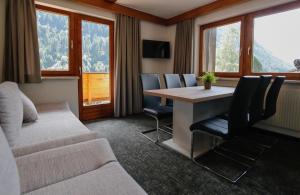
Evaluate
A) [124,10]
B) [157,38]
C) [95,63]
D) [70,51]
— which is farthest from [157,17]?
[70,51]

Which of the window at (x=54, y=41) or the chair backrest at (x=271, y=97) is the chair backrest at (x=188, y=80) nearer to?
the chair backrest at (x=271, y=97)

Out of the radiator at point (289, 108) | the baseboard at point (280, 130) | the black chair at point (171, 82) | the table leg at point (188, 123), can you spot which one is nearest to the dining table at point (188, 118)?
the table leg at point (188, 123)

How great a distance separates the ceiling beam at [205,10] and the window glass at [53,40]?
8.01ft

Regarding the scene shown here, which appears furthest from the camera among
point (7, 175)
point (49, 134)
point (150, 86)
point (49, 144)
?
point (150, 86)

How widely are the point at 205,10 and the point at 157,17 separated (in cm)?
123

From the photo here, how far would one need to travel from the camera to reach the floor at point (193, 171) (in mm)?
1551

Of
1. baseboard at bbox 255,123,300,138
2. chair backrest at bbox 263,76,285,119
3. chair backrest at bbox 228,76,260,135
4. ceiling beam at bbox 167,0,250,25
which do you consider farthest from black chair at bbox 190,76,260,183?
ceiling beam at bbox 167,0,250,25

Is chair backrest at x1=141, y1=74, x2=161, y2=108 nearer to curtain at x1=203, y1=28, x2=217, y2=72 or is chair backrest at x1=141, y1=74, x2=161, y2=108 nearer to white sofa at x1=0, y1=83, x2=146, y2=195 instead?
white sofa at x1=0, y1=83, x2=146, y2=195

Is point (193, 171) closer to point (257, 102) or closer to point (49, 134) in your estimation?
point (257, 102)

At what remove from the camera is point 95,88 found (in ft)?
12.5

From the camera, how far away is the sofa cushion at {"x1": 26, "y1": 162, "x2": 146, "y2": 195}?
0.79 metres

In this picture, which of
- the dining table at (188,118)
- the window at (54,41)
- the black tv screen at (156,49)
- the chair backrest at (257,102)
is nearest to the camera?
the chair backrest at (257,102)

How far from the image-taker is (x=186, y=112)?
2221mm

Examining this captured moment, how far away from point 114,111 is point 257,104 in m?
2.74
